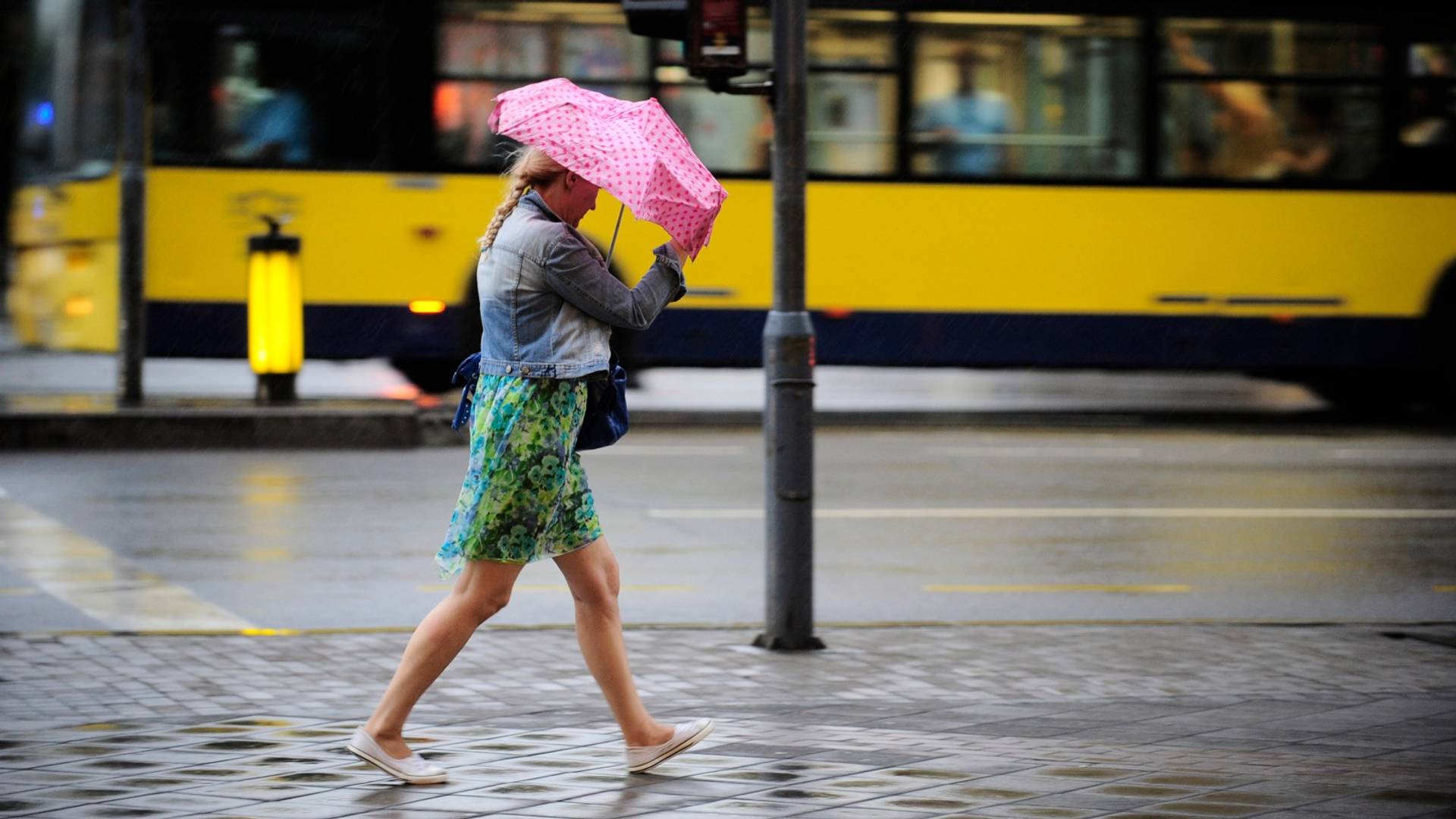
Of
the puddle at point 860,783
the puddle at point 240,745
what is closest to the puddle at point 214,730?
the puddle at point 240,745

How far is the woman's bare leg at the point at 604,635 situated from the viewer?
5223mm

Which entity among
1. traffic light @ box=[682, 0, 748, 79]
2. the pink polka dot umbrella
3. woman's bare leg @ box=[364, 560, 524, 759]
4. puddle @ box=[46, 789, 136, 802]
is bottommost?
puddle @ box=[46, 789, 136, 802]

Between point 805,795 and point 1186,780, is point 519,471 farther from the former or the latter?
point 1186,780

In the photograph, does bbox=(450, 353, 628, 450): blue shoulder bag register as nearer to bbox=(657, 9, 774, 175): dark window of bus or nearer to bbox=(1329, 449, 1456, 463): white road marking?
bbox=(1329, 449, 1456, 463): white road marking

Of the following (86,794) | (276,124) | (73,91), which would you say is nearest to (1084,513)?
(86,794)

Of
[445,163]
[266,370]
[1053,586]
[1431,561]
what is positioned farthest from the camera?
[445,163]

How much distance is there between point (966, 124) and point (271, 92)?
17.9 feet

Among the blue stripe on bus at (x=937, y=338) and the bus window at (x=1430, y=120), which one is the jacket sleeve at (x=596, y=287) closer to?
the blue stripe on bus at (x=937, y=338)

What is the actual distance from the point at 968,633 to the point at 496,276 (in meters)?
3.14

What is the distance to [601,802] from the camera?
16.2 ft

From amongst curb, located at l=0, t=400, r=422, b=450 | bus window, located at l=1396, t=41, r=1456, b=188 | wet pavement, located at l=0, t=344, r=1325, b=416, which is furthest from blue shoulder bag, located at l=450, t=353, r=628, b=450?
bus window, located at l=1396, t=41, r=1456, b=188

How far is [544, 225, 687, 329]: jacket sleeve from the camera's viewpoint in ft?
16.4

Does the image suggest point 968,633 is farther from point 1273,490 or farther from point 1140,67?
point 1140,67

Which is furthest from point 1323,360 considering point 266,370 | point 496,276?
point 496,276
